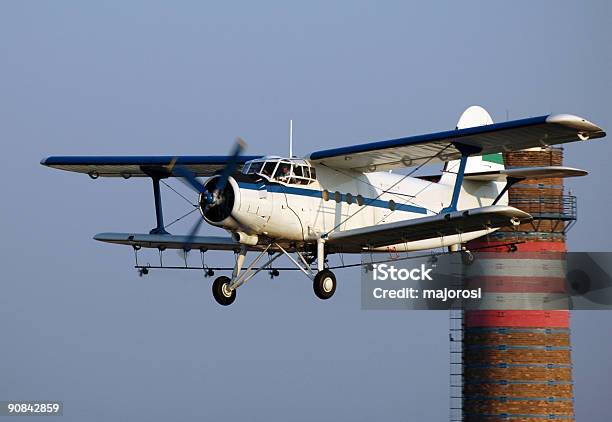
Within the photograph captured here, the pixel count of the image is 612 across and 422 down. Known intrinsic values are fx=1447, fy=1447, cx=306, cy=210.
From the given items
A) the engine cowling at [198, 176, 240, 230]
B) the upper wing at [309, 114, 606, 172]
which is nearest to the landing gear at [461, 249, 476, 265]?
the upper wing at [309, 114, 606, 172]

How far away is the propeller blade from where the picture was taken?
3241 centimetres

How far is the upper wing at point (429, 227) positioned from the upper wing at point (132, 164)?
5.05 meters

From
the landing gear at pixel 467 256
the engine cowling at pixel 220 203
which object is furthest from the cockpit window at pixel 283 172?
the landing gear at pixel 467 256

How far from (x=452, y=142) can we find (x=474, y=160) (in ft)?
26.1

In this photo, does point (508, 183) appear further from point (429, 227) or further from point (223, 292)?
point (223, 292)

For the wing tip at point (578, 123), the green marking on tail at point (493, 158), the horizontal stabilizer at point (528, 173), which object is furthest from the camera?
the green marking on tail at point (493, 158)

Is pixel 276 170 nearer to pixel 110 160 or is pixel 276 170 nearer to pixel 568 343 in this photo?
pixel 110 160

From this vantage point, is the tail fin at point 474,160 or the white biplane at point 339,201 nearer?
the white biplane at point 339,201

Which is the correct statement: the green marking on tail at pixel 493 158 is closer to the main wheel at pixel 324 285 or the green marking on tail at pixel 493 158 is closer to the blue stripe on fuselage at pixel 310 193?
the blue stripe on fuselage at pixel 310 193

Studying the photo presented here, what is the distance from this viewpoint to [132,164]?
39.2 metres

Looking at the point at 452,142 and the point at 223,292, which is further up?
the point at 452,142

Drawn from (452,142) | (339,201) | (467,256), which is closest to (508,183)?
(452,142)

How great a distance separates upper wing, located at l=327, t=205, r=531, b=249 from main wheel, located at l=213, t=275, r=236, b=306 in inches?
104

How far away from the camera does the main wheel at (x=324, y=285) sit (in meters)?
33.2
